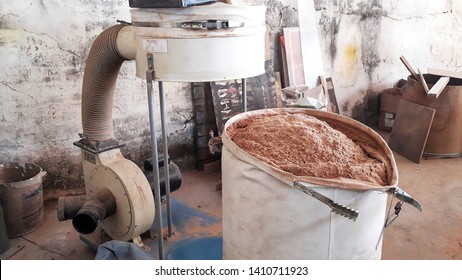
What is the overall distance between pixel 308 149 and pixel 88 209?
3.75 feet

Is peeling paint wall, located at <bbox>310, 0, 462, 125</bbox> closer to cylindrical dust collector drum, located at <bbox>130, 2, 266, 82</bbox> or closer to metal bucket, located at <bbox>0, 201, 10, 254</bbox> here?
cylindrical dust collector drum, located at <bbox>130, 2, 266, 82</bbox>

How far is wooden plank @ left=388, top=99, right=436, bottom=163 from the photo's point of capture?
3.46 m

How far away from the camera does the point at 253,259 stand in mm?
1351

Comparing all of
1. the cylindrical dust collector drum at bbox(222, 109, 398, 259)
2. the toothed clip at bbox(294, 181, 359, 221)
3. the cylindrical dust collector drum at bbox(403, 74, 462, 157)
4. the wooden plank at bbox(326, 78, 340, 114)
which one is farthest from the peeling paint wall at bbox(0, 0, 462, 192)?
the toothed clip at bbox(294, 181, 359, 221)

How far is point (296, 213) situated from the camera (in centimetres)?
121

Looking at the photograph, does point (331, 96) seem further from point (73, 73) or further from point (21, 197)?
point (21, 197)

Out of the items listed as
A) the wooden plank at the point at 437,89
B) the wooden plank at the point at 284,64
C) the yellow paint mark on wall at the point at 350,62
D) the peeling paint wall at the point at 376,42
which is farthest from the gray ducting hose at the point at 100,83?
the yellow paint mark on wall at the point at 350,62

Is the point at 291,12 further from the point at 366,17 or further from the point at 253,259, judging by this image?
the point at 253,259

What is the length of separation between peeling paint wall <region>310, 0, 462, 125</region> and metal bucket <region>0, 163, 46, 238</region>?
2729mm

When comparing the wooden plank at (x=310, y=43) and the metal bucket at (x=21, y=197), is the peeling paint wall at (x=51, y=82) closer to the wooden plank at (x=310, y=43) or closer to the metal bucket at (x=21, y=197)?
the metal bucket at (x=21, y=197)

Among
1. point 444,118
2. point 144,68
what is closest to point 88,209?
point 144,68

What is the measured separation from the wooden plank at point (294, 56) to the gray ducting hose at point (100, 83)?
195 cm

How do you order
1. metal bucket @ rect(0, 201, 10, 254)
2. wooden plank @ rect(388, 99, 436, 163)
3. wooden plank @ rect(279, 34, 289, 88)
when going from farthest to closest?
wooden plank @ rect(279, 34, 289, 88) < wooden plank @ rect(388, 99, 436, 163) < metal bucket @ rect(0, 201, 10, 254)

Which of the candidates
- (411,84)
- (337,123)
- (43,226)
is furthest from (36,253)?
(411,84)
